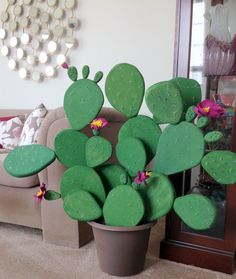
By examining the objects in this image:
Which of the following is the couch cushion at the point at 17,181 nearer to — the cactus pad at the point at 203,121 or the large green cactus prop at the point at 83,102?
the large green cactus prop at the point at 83,102

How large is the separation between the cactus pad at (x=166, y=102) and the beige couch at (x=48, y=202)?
39 cm

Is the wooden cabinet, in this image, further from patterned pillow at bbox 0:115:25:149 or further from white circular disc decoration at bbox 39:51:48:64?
white circular disc decoration at bbox 39:51:48:64

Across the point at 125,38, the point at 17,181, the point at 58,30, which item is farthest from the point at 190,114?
the point at 58,30

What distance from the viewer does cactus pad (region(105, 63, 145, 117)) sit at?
1171 mm

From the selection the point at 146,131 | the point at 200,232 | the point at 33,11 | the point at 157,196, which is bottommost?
the point at 200,232

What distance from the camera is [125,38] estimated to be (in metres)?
2.07

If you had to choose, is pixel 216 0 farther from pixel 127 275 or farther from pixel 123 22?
pixel 127 275

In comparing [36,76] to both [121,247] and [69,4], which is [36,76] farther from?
[121,247]

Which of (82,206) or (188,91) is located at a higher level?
(188,91)

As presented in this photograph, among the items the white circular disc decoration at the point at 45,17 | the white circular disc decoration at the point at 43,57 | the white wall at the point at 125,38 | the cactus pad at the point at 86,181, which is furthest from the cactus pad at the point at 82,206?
the white circular disc decoration at the point at 45,17

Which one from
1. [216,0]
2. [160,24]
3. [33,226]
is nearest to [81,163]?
[33,226]

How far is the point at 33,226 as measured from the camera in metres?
1.59

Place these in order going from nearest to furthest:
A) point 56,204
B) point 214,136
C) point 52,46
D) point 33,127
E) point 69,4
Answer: point 214,136, point 56,204, point 33,127, point 69,4, point 52,46

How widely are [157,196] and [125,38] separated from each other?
4.17ft
